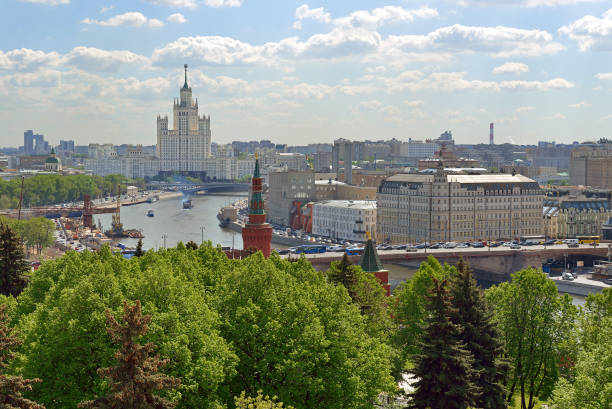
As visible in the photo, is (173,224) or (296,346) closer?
(296,346)

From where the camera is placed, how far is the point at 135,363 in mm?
23141

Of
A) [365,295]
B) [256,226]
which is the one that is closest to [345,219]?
[256,226]

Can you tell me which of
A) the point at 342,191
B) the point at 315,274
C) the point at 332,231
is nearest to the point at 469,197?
the point at 332,231

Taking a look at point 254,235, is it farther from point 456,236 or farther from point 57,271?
point 456,236

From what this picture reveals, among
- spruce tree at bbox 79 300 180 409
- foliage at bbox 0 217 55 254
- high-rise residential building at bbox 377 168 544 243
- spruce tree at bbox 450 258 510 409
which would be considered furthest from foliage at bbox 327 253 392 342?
foliage at bbox 0 217 55 254

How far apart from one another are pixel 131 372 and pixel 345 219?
98611 millimetres

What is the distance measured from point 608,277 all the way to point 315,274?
51514 millimetres

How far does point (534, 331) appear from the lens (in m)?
37.7

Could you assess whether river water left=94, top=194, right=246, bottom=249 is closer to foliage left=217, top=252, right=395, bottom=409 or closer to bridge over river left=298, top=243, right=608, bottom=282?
bridge over river left=298, top=243, right=608, bottom=282

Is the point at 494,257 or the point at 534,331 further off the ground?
the point at 534,331

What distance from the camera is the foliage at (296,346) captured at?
94.7 feet

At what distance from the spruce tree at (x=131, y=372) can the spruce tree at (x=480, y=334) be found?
1327 cm

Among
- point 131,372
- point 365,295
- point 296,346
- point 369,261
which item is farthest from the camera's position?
point 369,261

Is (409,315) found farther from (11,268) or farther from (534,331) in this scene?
(11,268)
